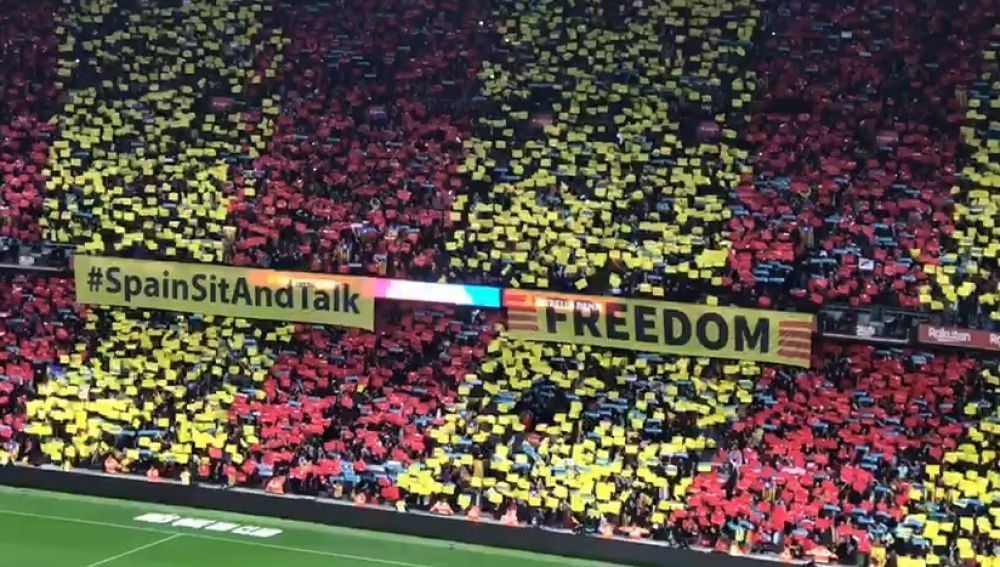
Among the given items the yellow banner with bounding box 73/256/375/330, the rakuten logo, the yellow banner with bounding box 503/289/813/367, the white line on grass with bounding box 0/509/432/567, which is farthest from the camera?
the yellow banner with bounding box 73/256/375/330

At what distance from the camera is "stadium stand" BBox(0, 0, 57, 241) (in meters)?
21.1

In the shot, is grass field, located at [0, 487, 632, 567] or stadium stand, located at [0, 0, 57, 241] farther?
stadium stand, located at [0, 0, 57, 241]

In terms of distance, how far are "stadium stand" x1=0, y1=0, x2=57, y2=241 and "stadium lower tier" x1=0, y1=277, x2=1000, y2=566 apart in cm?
112

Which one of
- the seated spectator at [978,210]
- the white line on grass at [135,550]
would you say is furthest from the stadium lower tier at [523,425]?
the white line on grass at [135,550]

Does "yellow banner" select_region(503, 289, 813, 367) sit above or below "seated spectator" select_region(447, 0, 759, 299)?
below

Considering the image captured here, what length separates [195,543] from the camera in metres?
17.9

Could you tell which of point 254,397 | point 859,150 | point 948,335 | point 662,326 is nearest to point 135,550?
point 254,397

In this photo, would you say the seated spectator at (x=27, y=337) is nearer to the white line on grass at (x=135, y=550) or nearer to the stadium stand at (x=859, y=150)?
the white line on grass at (x=135, y=550)

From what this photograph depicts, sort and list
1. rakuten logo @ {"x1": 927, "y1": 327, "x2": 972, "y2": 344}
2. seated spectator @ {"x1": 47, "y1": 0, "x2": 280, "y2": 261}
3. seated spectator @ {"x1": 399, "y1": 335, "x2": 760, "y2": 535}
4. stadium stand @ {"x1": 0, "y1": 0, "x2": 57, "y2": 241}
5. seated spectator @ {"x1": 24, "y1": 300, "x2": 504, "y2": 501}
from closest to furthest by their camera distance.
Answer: rakuten logo @ {"x1": 927, "y1": 327, "x2": 972, "y2": 344}
seated spectator @ {"x1": 399, "y1": 335, "x2": 760, "y2": 535}
seated spectator @ {"x1": 24, "y1": 300, "x2": 504, "y2": 501}
seated spectator @ {"x1": 47, "y1": 0, "x2": 280, "y2": 261}
stadium stand @ {"x1": 0, "y1": 0, "x2": 57, "y2": 241}

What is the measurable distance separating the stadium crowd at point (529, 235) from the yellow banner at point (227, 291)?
13.9 inches

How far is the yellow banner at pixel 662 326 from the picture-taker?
1698 cm

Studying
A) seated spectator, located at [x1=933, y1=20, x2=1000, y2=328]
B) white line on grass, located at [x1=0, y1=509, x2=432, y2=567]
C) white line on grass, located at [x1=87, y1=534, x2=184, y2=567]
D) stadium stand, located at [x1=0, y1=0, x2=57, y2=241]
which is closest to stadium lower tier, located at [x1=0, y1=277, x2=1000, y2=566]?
seated spectator, located at [x1=933, y1=20, x2=1000, y2=328]

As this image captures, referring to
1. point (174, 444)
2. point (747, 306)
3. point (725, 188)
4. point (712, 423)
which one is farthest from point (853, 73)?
point (174, 444)

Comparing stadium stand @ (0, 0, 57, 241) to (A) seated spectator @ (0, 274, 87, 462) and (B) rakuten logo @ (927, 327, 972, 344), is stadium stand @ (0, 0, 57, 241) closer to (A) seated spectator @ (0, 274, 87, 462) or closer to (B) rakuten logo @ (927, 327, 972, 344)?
(A) seated spectator @ (0, 274, 87, 462)
